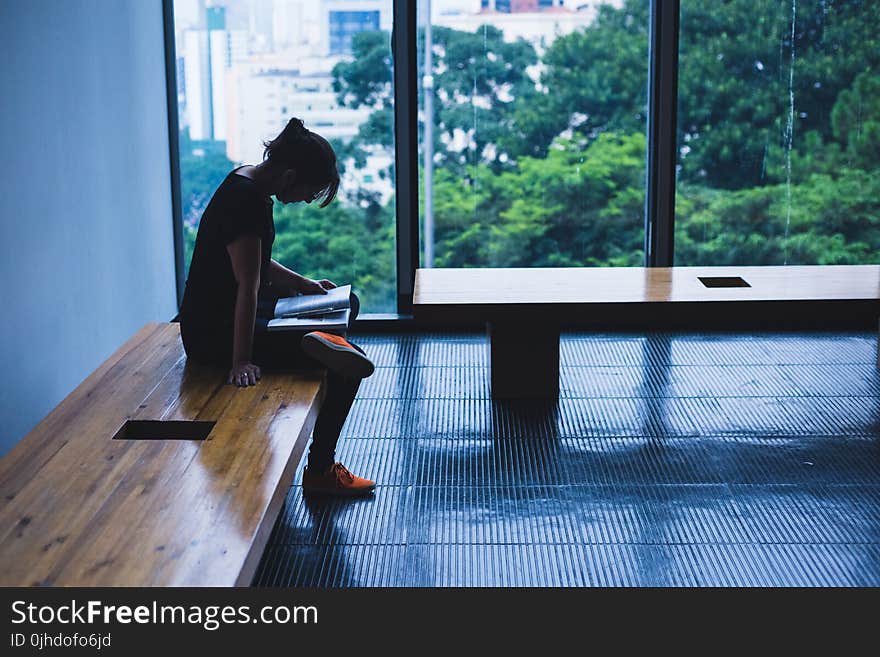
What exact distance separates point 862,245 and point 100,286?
3554 millimetres

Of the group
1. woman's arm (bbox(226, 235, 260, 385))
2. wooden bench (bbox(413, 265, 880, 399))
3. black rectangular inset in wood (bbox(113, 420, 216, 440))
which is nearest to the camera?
black rectangular inset in wood (bbox(113, 420, 216, 440))

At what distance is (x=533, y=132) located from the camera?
16.7ft

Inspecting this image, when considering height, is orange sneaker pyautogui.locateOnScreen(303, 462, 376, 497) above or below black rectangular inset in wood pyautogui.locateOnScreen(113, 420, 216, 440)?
below

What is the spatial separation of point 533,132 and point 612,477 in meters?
2.29

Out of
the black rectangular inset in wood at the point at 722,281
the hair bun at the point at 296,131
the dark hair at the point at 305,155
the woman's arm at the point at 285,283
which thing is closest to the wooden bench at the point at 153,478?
the woman's arm at the point at 285,283

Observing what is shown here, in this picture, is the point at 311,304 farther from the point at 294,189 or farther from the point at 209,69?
the point at 209,69

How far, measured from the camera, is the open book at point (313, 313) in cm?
304

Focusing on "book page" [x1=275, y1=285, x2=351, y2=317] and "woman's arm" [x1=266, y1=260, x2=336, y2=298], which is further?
"woman's arm" [x1=266, y1=260, x2=336, y2=298]

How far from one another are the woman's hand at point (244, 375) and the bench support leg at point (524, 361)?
4.25 feet

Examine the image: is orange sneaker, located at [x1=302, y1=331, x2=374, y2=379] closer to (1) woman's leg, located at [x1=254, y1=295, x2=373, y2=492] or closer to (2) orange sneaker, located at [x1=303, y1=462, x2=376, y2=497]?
(1) woman's leg, located at [x1=254, y1=295, x2=373, y2=492]

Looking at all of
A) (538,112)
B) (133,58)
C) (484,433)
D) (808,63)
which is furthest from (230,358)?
(808,63)

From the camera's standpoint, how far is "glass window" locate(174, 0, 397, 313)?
500 centimetres

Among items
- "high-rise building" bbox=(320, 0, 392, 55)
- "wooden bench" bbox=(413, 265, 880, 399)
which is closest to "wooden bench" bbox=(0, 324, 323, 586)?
"wooden bench" bbox=(413, 265, 880, 399)

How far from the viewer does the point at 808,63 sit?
503 centimetres
